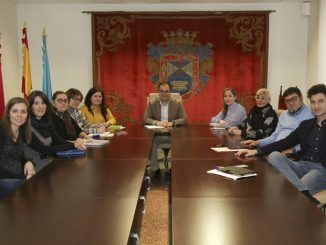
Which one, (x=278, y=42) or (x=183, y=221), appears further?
(x=278, y=42)

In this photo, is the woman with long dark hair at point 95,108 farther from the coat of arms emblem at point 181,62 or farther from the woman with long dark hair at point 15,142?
the woman with long dark hair at point 15,142

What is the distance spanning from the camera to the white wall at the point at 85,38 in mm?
5977

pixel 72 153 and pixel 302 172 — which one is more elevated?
pixel 72 153

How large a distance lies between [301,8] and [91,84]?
3.51 meters

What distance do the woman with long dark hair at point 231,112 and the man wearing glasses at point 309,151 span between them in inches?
64.4

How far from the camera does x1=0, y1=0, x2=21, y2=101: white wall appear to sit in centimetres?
550

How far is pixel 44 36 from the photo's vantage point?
5.68m

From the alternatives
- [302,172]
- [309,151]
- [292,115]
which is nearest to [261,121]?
[292,115]

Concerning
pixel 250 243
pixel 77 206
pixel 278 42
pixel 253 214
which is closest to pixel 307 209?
pixel 253 214

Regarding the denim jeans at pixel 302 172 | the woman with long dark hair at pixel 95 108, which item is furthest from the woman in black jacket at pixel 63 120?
the denim jeans at pixel 302 172

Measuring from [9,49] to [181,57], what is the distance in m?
2.63

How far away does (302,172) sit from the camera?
3.03 meters

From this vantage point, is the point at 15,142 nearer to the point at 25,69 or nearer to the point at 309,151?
the point at 309,151

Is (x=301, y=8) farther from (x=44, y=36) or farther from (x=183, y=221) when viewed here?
(x=183, y=221)
